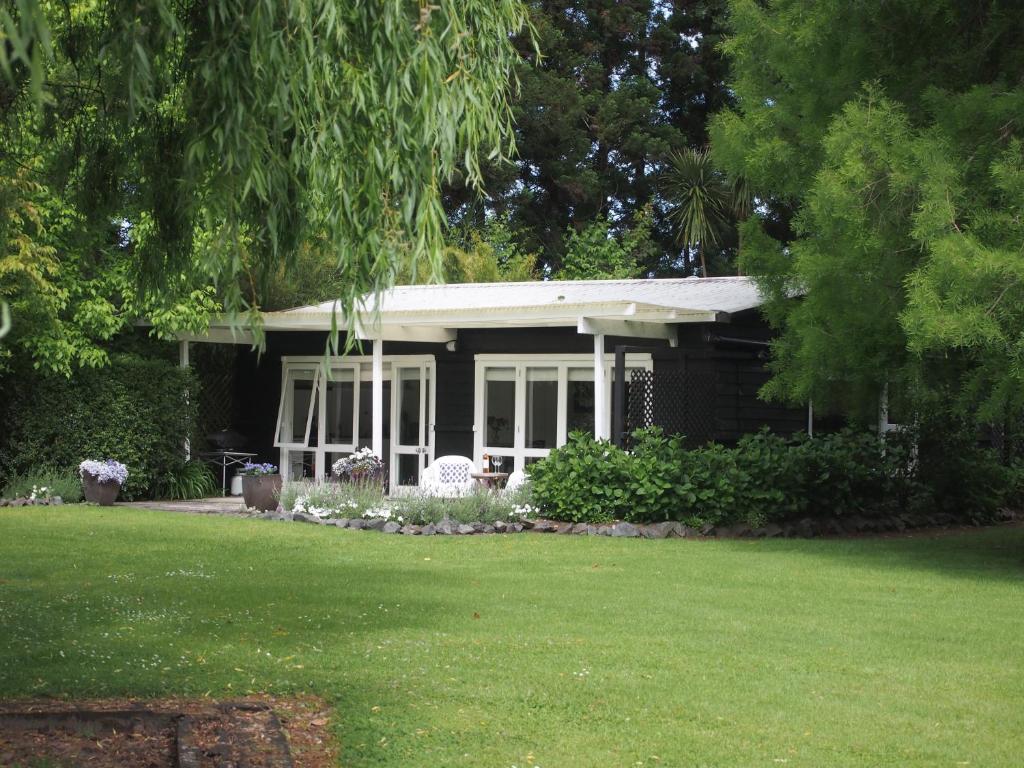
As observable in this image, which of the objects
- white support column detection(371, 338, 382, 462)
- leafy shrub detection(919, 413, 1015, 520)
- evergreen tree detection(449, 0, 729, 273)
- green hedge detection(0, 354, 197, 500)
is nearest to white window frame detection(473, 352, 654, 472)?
white support column detection(371, 338, 382, 462)

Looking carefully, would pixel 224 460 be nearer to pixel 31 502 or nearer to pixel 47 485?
pixel 47 485

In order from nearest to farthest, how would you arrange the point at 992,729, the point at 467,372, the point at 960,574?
the point at 992,729 < the point at 960,574 < the point at 467,372

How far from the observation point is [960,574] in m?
12.3

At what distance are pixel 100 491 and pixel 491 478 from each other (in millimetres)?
5223

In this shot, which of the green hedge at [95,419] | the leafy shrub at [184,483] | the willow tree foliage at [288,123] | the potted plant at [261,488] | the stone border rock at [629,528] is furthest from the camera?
the leafy shrub at [184,483]

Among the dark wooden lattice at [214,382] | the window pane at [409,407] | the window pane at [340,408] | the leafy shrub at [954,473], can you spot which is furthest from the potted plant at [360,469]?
the leafy shrub at [954,473]

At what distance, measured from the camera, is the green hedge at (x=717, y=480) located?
49.9 ft

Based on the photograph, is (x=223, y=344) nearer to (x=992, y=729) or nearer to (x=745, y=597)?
(x=745, y=597)

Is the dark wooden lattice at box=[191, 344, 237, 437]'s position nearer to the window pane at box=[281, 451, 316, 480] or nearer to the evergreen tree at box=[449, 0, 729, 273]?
the window pane at box=[281, 451, 316, 480]

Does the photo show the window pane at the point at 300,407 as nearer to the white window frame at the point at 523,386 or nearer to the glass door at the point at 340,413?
the glass door at the point at 340,413

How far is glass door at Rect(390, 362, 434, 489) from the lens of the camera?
66.2 feet

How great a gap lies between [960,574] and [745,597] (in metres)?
2.99

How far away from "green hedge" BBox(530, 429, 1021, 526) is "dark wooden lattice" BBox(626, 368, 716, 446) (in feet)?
0.95

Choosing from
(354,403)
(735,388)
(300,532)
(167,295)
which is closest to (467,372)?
(354,403)
